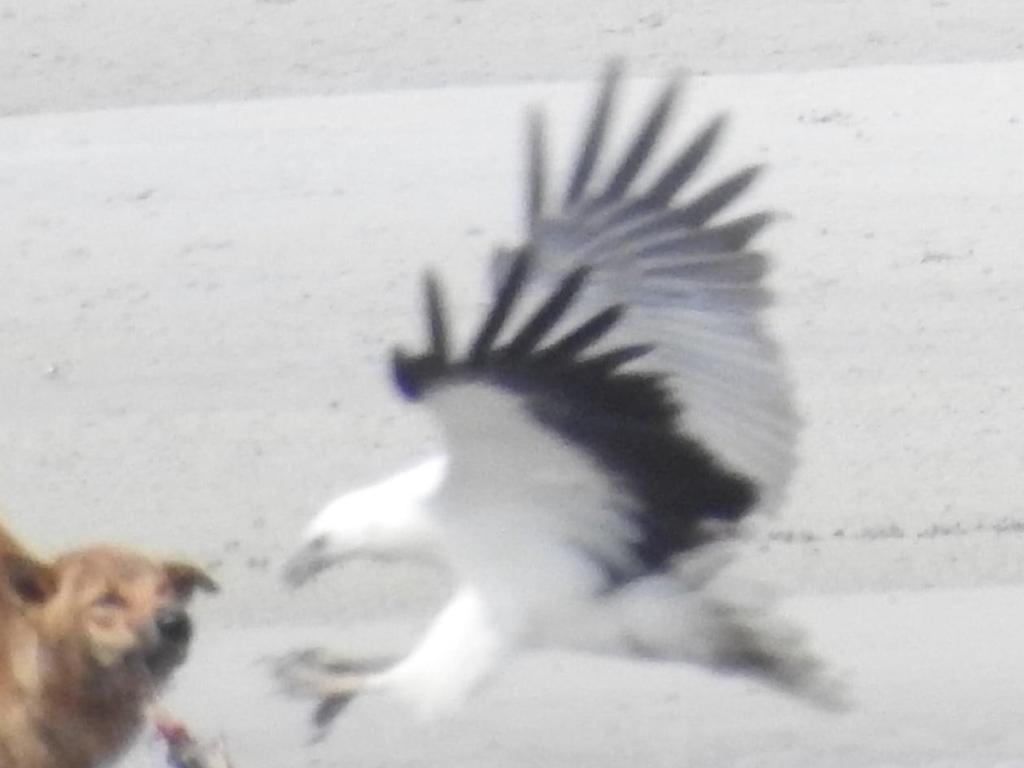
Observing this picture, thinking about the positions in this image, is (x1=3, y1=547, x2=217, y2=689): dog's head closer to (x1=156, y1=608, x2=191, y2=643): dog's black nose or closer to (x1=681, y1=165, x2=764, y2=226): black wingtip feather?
(x1=156, y1=608, x2=191, y2=643): dog's black nose

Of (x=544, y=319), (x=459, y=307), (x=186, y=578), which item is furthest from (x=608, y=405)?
(x=459, y=307)

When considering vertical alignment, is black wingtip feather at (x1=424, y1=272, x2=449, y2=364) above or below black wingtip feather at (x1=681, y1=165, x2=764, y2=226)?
below

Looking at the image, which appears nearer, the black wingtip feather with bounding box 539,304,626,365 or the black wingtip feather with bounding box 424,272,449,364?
the black wingtip feather with bounding box 424,272,449,364

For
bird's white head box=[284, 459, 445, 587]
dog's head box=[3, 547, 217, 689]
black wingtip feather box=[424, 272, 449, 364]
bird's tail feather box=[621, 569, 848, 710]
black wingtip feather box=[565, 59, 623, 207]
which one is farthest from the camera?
bird's tail feather box=[621, 569, 848, 710]

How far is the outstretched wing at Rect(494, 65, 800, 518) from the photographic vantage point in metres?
3.41

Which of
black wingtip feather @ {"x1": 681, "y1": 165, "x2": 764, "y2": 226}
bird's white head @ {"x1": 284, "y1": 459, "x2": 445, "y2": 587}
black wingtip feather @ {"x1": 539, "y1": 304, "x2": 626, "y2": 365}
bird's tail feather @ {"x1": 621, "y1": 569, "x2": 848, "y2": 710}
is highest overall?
black wingtip feather @ {"x1": 681, "y1": 165, "x2": 764, "y2": 226}

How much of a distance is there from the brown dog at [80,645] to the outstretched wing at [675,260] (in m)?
1.31

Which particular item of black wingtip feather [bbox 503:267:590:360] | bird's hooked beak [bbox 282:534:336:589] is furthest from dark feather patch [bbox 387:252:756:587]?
bird's hooked beak [bbox 282:534:336:589]

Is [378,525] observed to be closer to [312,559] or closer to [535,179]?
[312,559]

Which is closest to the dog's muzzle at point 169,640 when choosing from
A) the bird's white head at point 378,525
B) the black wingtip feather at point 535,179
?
the black wingtip feather at point 535,179

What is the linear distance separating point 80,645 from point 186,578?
0.10 meters

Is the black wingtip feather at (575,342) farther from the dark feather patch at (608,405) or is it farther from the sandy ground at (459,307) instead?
the sandy ground at (459,307)

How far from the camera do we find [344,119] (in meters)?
7.14

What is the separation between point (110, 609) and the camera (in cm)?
212
